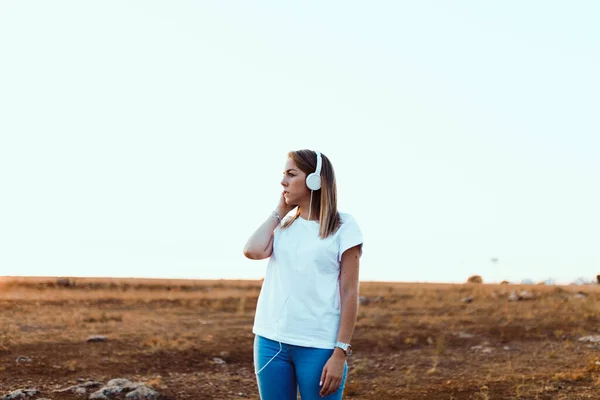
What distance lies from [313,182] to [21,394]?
6.84 m

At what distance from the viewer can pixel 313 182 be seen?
298 centimetres

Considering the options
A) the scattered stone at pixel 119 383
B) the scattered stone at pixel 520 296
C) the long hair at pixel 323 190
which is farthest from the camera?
the scattered stone at pixel 520 296

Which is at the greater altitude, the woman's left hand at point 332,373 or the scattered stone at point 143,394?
the woman's left hand at point 332,373

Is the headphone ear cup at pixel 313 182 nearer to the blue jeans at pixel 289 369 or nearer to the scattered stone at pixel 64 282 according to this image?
the blue jeans at pixel 289 369

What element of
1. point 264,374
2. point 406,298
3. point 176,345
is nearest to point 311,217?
point 264,374

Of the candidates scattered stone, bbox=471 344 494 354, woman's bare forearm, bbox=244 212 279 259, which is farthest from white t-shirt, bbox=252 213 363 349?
scattered stone, bbox=471 344 494 354

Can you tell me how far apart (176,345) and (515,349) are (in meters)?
6.76

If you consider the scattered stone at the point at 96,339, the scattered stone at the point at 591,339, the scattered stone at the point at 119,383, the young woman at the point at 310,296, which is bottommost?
the scattered stone at the point at 119,383

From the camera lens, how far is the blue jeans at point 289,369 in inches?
114

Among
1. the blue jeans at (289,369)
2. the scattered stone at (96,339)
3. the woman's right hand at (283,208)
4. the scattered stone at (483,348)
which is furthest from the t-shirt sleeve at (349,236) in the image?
the scattered stone at (483,348)

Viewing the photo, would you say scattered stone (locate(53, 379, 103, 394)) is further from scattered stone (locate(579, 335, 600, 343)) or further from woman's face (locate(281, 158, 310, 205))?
scattered stone (locate(579, 335, 600, 343))

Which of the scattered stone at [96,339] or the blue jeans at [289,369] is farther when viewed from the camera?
the scattered stone at [96,339]

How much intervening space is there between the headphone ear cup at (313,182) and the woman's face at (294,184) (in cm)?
4

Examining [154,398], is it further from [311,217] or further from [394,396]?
[311,217]
